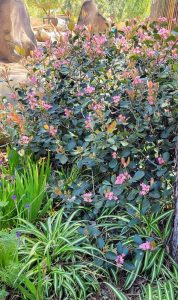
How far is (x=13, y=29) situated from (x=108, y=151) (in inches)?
151

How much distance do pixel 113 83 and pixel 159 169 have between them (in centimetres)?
70

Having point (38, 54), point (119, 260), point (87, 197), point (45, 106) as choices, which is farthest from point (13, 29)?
point (119, 260)

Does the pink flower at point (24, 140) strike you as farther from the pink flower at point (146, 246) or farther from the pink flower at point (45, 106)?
the pink flower at point (146, 246)

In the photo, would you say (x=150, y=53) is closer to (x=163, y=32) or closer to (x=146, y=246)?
(x=163, y=32)

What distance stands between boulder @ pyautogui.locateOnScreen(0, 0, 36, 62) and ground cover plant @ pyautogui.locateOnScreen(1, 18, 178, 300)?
2.66 m

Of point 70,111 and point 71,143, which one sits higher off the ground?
point 70,111

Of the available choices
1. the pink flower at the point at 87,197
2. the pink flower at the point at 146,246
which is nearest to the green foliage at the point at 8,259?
the pink flower at the point at 87,197

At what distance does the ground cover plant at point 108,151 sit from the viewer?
1.67 m

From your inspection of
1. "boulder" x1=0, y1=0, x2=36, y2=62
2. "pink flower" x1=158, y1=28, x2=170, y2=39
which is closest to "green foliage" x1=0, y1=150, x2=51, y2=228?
"pink flower" x1=158, y1=28, x2=170, y2=39

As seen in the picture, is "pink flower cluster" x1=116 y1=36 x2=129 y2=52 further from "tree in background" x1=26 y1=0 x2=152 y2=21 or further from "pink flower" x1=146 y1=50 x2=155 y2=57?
"tree in background" x1=26 y1=0 x2=152 y2=21

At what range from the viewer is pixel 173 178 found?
185cm

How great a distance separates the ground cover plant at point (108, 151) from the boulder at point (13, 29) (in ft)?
8.73

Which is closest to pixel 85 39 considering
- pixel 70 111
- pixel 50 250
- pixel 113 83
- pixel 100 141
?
pixel 113 83

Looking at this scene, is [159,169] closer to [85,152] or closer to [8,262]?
[85,152]
